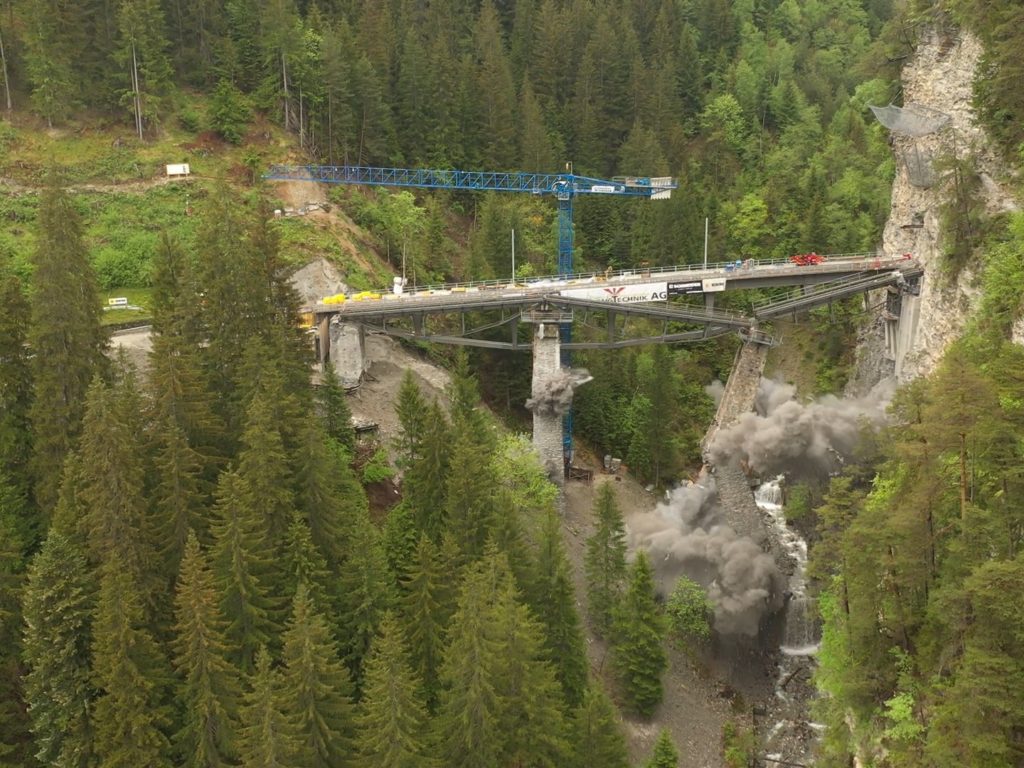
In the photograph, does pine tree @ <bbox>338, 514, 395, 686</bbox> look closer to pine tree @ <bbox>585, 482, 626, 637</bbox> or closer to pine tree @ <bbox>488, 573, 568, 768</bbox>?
pine tree @ <bbox>488, 573, 568, 768</bbox>

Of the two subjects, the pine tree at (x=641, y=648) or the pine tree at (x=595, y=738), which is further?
the pine tree at (x=641, y=648)

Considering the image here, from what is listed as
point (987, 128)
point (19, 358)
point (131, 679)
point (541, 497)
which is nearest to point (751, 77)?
point (987, 128)

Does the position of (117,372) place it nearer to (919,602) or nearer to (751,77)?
(919,602)

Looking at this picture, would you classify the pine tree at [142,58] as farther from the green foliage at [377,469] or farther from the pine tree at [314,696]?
the pine tree at [314,696]

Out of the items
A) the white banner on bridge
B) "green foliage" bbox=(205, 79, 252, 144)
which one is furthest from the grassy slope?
the white banner on bridge

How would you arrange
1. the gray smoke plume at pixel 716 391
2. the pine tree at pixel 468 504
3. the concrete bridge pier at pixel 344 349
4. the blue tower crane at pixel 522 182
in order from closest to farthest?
the pine tree at pixel 468 504 < the concrete bridge pier at pixel 344 349 < the gray smoke plume at pixel 716 391 < the blue tower crane at pixel 522 182

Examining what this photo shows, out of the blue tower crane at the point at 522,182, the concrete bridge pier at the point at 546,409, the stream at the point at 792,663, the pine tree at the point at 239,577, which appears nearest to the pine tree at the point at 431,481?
the pine tree at the point at 239,577

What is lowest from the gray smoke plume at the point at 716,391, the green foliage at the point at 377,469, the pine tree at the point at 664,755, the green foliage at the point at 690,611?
the pine tree at the point at 664,755
